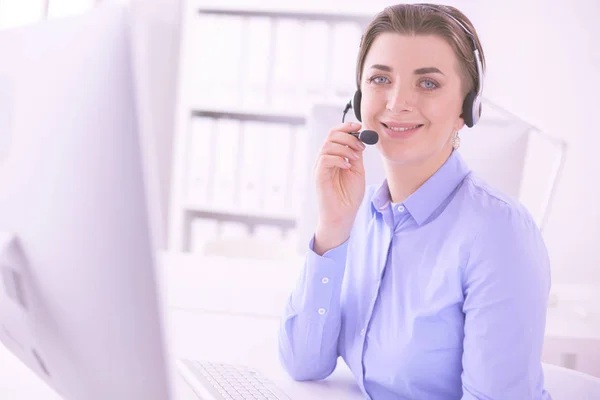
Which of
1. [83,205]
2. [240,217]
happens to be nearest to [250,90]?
[240,217]

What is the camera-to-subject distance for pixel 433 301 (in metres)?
0.96

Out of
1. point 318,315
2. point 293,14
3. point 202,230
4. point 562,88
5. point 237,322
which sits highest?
point 293,14

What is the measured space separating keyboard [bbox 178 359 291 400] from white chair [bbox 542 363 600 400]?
0.46 m

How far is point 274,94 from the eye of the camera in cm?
288

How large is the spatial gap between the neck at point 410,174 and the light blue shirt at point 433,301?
20mm

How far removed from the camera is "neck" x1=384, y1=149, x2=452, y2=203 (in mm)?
1088

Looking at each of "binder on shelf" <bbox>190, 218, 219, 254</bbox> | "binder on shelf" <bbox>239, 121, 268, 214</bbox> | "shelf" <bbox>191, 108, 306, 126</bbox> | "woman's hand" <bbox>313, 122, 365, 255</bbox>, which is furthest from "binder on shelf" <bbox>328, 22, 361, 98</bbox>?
"woman's hand" <bbox>313, 122, 365, 255</bbox>

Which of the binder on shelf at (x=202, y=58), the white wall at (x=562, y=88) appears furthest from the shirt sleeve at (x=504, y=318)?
the binder on shelf at (x=202, y=58)

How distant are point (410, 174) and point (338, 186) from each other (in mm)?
128

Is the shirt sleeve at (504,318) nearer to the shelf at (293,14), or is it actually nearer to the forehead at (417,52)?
the forehead at (417,52)

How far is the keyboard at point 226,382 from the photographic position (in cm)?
86

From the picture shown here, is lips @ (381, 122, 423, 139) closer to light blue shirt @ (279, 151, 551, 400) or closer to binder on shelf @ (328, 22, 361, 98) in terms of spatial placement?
light blue shirt @ (279, 151, 551, 400)

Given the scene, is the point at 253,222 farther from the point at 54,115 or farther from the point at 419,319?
the point at 54,115

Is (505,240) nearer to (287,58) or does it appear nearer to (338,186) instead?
(338,186)
